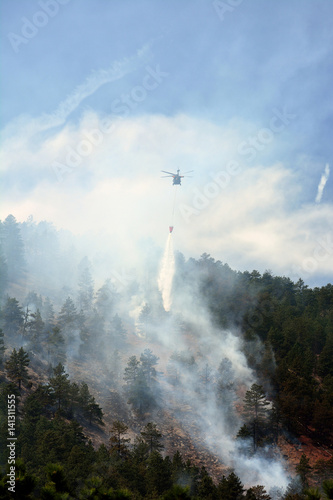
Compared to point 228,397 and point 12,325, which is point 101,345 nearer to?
point 12,325

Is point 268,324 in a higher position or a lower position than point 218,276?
lower

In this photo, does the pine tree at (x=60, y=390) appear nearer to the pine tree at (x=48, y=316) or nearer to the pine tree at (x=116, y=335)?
the pine tree at (x=48, y=316)

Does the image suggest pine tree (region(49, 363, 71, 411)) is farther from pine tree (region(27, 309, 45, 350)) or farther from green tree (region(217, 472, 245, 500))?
green tree (region(217, 472, 245, 500))

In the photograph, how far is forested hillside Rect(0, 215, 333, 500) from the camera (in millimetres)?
36125

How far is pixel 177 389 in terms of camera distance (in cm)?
7725

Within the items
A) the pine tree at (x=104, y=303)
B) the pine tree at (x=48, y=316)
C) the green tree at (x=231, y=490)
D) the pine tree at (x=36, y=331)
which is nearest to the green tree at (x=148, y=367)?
the pine tree at (x=36, y=331)

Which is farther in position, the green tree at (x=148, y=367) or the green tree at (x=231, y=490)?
the green tree at (x=148, y=367)

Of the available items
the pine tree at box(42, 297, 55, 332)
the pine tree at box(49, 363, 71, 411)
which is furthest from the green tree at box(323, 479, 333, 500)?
the pine tree at box(42, 297, 55, 332)

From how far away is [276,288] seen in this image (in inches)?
4370

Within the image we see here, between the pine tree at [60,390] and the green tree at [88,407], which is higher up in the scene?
the pine tree at [60,390]

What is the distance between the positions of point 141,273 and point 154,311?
28.9 meters

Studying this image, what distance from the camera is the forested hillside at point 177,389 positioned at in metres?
36.1

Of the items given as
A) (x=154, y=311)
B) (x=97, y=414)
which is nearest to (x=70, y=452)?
(x=97, y=414)

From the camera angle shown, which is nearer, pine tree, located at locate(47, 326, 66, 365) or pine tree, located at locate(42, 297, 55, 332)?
pine tree, located at locate(47, 326, 66, 365)
